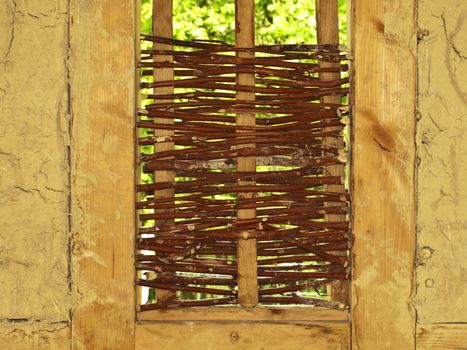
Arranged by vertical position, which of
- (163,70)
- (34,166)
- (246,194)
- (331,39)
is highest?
(331,39)

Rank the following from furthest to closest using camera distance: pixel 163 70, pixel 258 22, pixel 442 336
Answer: pixel 258 22
pixel 163 70
pixel 442 336

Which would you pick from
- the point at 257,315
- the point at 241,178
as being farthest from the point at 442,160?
the point at 257,315

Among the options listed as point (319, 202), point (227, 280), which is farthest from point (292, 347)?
point (319, 202)

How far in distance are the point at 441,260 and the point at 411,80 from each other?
2.16ft

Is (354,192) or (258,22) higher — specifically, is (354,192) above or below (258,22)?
below

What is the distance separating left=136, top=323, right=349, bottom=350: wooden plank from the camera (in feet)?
8.30

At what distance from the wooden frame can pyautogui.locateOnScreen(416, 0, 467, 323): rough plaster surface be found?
0.05m

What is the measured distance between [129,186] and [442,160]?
3.72 feet

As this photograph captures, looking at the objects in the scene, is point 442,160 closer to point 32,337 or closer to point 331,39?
point 331,39

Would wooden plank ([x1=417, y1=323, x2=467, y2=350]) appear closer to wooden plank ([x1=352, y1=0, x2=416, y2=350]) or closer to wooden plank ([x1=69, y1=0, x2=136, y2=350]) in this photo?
wooden plank ([x1=352, y1=0, x2=416, y2=350])

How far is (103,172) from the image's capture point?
2545 mm

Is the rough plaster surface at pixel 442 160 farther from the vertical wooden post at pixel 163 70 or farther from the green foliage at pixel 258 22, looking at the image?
the green foliage at pixel 258 22

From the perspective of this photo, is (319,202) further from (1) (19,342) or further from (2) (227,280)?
(1) (19,342)

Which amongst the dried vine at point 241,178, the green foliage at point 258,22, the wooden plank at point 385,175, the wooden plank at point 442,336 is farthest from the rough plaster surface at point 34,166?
the green foliage at point 258,22
